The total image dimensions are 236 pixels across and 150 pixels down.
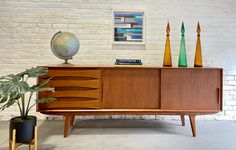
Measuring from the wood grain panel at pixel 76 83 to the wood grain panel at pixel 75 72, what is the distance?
0.06 metres

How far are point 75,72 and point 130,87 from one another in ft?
1.99

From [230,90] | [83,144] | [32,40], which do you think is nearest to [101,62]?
[32,40]

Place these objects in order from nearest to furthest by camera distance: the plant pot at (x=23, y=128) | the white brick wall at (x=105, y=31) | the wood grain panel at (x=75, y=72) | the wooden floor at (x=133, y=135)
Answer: the plant pot at (x=23, y=128)
the wooden floor at (x=133, y=135)
the wood grain panel at (x=75, y=72)
the white brick wall at (x=105, y=31)

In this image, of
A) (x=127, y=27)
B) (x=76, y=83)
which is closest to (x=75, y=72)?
(x=76, y=83)

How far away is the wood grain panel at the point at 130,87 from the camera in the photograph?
2.28 metres

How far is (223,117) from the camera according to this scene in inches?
121

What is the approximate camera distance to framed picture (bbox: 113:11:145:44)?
2996mm

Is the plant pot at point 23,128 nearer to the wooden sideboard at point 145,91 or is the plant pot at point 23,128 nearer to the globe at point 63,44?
the wooden sideboard at point 145,91

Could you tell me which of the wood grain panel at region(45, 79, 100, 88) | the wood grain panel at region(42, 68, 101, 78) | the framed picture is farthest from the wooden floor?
the framed picture

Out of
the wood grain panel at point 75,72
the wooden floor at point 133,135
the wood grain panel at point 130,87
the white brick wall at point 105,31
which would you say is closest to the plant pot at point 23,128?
the wooden floor at point 133,135

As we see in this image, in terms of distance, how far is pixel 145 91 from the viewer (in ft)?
7.54

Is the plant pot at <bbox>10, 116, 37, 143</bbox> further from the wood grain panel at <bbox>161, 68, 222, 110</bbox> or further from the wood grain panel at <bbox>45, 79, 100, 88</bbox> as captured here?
the wood grain panel at <bbox>161, 68, 222, 110</bbox>

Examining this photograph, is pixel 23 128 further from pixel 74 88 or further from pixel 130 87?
pixel 130 87

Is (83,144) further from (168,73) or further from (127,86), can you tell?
(168,73)
